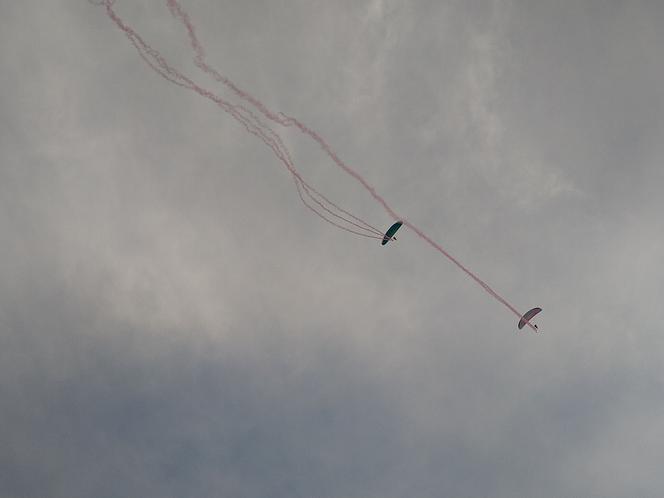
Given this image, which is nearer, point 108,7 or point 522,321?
point 108,7

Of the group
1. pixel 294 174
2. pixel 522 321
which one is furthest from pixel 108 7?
pixel 522 321

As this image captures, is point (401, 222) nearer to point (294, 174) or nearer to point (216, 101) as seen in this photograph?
point (294, 174)

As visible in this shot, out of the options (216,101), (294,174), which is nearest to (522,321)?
(294,174)

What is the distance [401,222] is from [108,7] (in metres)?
49.0

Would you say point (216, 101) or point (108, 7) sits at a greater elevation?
point (108, 7)

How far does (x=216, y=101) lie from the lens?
7075cm

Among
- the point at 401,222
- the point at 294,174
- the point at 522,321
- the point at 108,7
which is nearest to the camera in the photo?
the point at 108,7

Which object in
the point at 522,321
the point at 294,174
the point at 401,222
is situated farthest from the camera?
the point at 522,321

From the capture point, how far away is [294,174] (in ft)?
244

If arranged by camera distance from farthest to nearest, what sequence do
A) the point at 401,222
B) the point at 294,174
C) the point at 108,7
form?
1. the point at 401,222
2. the point at 294,174
3. the point at 108,7

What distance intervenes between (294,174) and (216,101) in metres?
13.7

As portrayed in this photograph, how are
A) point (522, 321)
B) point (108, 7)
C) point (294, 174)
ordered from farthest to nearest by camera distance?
point (522, 321) → point (294, 174) → point (108, 7)

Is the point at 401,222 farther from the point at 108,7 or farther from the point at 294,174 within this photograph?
the point at 108,7

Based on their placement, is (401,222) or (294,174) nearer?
(294,174)
